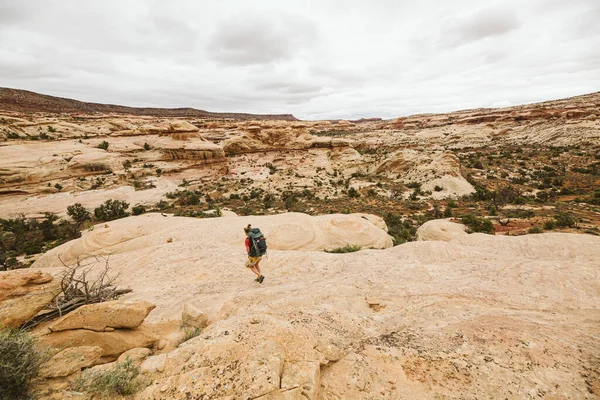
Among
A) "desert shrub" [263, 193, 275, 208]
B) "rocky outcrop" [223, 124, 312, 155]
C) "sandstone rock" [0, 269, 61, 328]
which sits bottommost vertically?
"desert shrub" [263, 193, 275, 208]

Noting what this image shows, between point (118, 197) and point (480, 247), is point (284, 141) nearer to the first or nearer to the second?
point (118, 197)

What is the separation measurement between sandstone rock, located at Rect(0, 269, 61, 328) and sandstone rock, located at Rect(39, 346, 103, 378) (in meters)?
1.50

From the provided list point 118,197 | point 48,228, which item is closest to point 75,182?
point 118,197

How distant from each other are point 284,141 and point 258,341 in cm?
4665

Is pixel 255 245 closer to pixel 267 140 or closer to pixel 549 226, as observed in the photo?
pixel 549 226

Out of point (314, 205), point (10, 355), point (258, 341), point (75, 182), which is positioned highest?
point (10, 355)

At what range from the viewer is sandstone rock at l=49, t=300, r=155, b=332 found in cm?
407

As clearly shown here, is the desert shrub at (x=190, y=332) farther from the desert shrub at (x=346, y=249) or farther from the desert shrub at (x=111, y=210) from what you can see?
the desert shrub at (x=111, y=210)

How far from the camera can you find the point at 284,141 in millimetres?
48250

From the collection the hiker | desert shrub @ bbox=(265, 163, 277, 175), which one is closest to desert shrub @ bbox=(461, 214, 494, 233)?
the hiker

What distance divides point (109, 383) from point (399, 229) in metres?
17.4

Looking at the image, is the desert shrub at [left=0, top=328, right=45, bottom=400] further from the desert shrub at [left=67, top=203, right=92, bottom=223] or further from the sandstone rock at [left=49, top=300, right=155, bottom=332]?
the desert shrub at [left=67, top=203, right=92, bottom=223]

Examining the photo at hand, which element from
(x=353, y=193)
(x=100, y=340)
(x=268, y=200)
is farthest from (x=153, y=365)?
(x=353, y=193)

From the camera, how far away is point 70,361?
3.36 m
